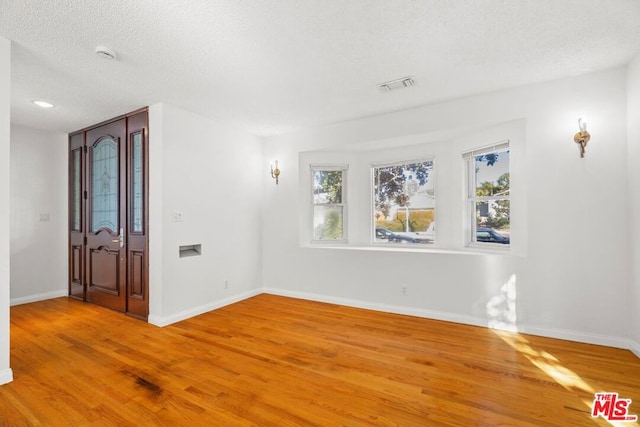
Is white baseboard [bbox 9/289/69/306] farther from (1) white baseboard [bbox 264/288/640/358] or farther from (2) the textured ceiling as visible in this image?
(1) white baseboard [bbox 264/288/640/358]

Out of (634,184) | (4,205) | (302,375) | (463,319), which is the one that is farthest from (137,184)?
(634,184)

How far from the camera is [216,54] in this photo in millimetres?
2447

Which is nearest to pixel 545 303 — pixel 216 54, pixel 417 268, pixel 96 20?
pixel 417 268

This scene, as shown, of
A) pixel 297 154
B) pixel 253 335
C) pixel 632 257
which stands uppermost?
pixel 297 154

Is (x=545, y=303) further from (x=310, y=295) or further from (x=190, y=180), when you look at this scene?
(x=190, y=180)

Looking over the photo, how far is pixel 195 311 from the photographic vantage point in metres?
3.79

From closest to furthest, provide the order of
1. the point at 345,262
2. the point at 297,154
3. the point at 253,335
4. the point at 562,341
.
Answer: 1. the point at 562,341
2. the point at 253,335
3. the point at 345,262
4. the point at 297,154

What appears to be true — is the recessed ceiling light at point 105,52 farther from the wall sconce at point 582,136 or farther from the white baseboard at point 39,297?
the wall sconce at point 582,136

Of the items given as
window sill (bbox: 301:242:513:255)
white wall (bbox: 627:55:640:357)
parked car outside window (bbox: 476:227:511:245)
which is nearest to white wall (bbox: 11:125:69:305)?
window sill (bbox: 301:242:513:255)

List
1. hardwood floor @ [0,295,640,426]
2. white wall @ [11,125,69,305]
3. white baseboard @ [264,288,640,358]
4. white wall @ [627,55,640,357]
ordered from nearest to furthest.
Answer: hardwood floor @ [0,295,640,426]
white wall @ [627,55,640,357]
white baseboard @ [264,288,640,358]
white wall @ [11,125,69,305]

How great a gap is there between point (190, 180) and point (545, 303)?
4.20 m

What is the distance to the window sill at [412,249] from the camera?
141 inches

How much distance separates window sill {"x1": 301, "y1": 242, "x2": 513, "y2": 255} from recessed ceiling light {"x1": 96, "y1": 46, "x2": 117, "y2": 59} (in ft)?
10.4

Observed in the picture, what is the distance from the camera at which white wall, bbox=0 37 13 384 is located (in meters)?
2.19
